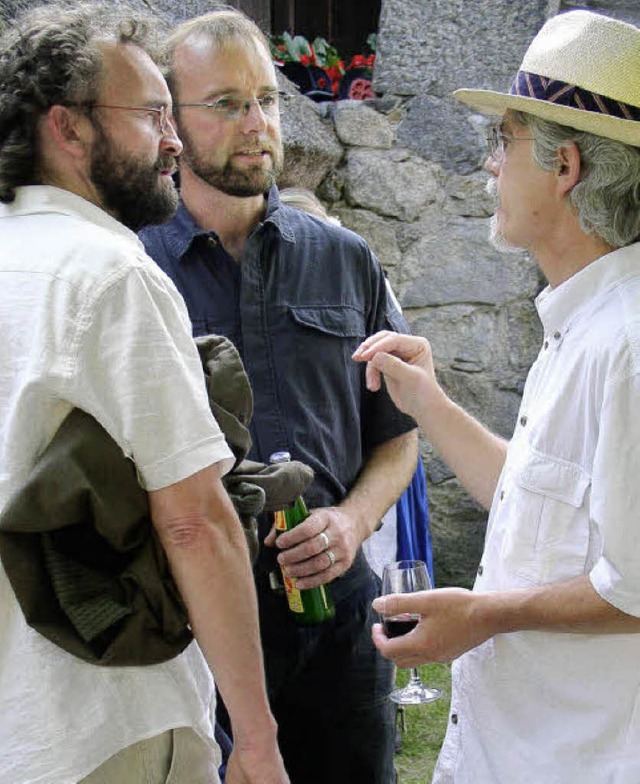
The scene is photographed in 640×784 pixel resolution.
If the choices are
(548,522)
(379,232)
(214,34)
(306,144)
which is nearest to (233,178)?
(214,34)

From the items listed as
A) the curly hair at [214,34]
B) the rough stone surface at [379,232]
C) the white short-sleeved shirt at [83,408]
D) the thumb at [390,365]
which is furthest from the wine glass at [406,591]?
the rough stone surface at [379,232]

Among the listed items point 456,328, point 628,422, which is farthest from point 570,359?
point 456,328

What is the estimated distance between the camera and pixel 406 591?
1878mm

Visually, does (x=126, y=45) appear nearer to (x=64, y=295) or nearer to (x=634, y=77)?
(x=64, y=295)

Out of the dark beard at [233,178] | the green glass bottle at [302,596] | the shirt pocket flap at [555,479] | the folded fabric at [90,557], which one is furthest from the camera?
the dark beard at [233,178]

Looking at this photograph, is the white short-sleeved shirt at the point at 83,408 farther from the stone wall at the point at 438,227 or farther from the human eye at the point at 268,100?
the stone wall at the point at 438,227

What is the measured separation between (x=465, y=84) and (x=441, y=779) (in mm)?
3162

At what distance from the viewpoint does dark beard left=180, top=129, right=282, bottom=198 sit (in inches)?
90.6

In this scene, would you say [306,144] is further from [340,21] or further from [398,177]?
[340,21]

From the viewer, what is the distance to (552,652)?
1646 millimetres

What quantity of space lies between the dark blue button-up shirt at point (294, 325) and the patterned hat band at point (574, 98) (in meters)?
0.72

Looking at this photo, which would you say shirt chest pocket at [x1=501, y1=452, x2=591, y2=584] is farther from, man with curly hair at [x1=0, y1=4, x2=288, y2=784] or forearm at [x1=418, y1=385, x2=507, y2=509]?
man with curly hair at [x1=0, y1=4, x2=288, y2=784]

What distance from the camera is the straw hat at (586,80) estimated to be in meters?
1.63

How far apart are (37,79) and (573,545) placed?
105cm
